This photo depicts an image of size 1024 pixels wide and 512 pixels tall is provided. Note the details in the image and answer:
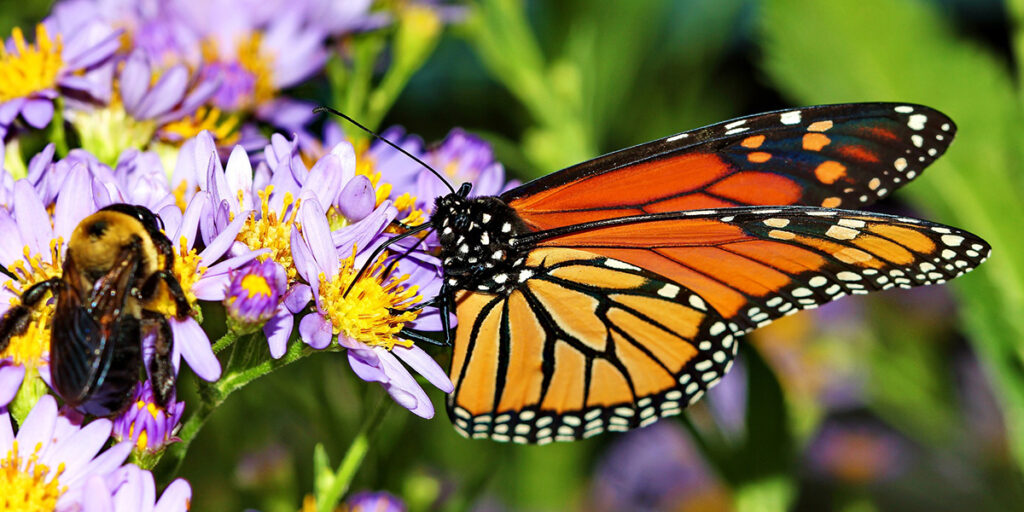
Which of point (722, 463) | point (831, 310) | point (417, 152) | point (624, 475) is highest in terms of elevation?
point (417, 152)

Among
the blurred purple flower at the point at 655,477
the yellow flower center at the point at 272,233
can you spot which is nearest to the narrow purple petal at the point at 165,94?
the yellow flower center at the point at 272,233

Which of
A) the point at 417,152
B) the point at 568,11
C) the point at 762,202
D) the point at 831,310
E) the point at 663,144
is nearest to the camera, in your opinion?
the point at 663,144

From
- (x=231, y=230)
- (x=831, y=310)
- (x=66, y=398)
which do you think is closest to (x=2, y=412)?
(x=66, y=398)

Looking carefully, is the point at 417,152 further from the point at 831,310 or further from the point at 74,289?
the point at 831,310

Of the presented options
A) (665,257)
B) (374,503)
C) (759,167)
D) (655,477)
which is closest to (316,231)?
(374,503)

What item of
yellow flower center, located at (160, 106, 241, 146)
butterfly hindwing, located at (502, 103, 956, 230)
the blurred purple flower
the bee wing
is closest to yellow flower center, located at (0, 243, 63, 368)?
the bee wing

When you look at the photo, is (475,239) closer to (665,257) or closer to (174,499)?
(665,257)
